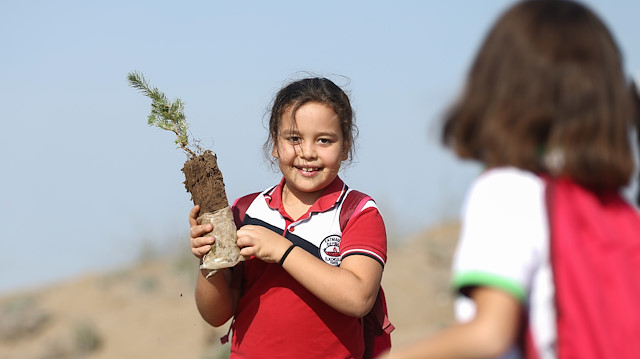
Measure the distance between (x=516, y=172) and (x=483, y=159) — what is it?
12 centimetres

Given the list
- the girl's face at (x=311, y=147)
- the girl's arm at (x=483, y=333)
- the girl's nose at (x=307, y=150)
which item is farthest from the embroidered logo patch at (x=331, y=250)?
the girl's arm at (x=483, y=333)

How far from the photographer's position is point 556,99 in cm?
179

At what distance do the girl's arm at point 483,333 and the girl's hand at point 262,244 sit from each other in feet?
4.38

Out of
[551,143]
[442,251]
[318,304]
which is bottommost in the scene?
[442,251]

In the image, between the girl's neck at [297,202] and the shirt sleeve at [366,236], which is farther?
the girl's neck at [297,202]

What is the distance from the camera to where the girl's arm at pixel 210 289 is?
124 inches

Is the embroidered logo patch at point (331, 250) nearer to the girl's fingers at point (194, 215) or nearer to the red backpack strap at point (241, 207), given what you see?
the red backpack strap at point (241, 207)

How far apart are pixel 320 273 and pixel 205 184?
68 cm

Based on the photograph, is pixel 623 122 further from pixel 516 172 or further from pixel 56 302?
pixel 56 302

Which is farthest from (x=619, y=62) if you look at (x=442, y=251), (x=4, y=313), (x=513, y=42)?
(x=4, y=313)

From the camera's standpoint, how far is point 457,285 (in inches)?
69.9

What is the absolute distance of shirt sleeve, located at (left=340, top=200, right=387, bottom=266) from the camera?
124 inches

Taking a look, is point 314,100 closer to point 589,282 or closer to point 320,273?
point 320,273

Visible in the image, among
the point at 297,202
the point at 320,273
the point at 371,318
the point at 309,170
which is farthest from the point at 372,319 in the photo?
the point at 309,170
